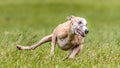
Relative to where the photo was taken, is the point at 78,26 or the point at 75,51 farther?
the point at 75,51

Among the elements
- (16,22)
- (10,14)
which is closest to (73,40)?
(16,22)

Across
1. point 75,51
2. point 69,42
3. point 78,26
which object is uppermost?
point 78,26

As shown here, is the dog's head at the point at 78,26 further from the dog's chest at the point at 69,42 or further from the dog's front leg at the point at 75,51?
the dog's front leg at the point at 75,51

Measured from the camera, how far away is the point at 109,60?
9453 mm

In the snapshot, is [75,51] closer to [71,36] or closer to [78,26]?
[71,36]

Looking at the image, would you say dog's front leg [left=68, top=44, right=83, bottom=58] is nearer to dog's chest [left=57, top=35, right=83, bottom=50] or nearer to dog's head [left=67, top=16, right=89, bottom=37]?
dog's chest [left=57, top=35, right=83, bottom=50]

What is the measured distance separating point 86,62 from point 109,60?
17.4 inches

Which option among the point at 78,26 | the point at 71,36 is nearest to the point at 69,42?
the point at 71,36

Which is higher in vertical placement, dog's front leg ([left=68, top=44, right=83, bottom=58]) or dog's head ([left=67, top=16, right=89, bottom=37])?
dog's head ([left=67, top=16, right=89, bottom=37])

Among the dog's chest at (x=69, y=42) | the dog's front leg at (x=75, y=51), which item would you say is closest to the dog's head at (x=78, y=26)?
the dog's chest at (x=69, y=42)

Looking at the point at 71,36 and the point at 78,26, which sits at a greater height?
the point at 78,26

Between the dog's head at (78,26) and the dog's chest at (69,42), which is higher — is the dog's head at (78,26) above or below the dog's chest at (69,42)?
above

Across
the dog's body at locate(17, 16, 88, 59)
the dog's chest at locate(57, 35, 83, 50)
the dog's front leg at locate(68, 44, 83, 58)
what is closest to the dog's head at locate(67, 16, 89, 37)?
the dog's body at locate(17, 16, 88, 59)

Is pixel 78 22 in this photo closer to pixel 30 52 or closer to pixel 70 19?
pixel 70 19
